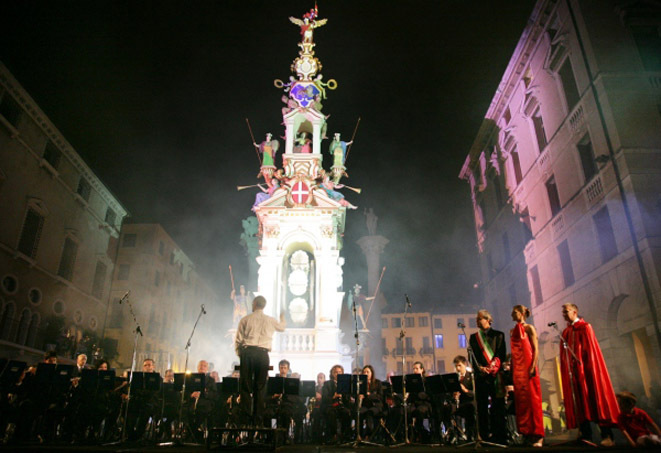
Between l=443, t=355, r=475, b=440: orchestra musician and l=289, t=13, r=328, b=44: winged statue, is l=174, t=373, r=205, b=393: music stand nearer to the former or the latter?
l=443, t=355, r=475, b=440: orchestra musician

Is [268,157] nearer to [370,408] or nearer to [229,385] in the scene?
[229,385]

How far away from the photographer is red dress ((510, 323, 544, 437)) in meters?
6.40

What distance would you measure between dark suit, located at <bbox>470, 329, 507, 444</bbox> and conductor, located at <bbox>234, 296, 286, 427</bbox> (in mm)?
3360

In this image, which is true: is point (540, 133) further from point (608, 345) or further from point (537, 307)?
point (608, 345)

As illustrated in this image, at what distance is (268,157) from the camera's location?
808 inches

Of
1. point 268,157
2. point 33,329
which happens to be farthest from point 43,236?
point 268,157

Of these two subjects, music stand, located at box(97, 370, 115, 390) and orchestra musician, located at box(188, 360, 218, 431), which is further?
orchestra musician, located at box(188, 360, 218, 431)

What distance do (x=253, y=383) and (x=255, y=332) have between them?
2.54 feet

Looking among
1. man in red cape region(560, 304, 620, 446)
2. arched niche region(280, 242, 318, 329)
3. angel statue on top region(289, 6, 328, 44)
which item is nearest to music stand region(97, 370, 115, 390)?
man in red cape region(560, 304, 620, 446)

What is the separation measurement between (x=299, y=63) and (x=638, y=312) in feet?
59.0

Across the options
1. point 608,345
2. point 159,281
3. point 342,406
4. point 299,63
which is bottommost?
point 342,406

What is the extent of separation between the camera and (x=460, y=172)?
105ft

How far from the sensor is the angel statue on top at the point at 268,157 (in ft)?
66.5

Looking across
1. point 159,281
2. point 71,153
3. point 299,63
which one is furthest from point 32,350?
point 299,63
